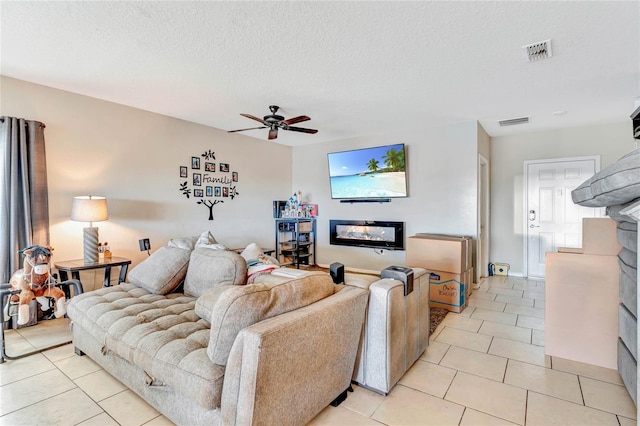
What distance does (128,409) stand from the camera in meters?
1.86

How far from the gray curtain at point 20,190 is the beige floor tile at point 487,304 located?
484 cm

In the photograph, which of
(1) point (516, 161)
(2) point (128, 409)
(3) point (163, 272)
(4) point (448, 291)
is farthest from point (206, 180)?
(1) point (516, 161)

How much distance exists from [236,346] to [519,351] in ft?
8.23

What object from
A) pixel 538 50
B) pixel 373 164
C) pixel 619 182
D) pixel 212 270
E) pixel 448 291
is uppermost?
pixel 538 50

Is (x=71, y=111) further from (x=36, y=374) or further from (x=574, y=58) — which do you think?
(x=574, y=58)

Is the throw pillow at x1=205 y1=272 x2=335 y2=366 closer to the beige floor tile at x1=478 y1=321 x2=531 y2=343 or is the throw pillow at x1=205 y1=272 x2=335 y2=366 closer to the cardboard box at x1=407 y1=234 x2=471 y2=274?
the beige floor tile at x1=478 y1=321 x2=531 y2=343

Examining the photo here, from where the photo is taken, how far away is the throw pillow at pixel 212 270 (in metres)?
2.31

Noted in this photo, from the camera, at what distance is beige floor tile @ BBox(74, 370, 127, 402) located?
6.58 ft

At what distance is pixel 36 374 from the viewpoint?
224cm

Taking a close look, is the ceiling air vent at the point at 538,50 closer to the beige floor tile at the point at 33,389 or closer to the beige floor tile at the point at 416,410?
the beige floor tile at the point at 416,410

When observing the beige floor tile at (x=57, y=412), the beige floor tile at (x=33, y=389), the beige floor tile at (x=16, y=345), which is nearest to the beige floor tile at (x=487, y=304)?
the beige floor tile at (x=57, y=412)

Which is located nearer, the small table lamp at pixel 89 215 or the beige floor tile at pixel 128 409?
the beige floor tile at pixel 128 409

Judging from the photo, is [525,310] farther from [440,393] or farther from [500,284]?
[440,393]

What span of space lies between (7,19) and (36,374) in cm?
245
